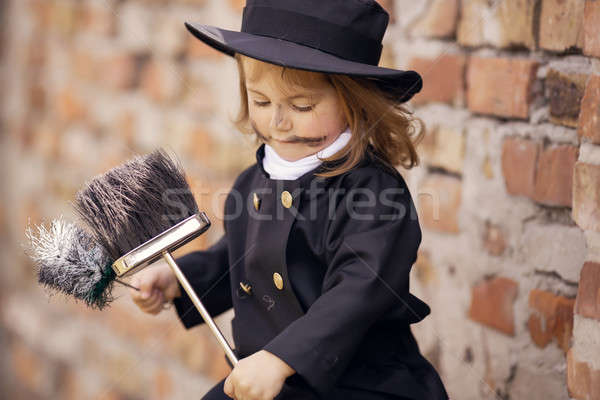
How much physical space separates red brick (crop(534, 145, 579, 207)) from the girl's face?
277 mm

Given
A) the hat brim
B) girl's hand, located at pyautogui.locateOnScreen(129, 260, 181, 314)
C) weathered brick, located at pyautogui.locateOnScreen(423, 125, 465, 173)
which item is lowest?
girl's hand, located at pyautogui.locateOnScreen(129, 260, 181, 314)

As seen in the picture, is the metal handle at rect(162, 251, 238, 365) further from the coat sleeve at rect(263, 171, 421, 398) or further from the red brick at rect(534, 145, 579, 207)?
the red brick at rect(534, 145, 579, 207)

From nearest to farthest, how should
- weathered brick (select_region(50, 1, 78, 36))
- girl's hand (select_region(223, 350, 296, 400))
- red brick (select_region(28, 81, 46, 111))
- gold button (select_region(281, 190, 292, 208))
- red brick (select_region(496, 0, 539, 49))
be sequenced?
girl's hand (select_region(223, 350, 296, 400)) → gold button (select_region(281, 190, 292, 208)) → red brick (select_region(496, 0, 539, 49)) → weathered brick (select_region(50, 1, 78, 36)) → red brick (select_region(28, 81, 46, 111))

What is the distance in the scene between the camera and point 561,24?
86cm

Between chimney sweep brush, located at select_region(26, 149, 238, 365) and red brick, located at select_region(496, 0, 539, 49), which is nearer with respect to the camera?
chimney sweep brush, located at select_region(26, 149, 238, 365)

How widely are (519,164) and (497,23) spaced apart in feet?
0.63

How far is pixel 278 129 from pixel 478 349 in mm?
460

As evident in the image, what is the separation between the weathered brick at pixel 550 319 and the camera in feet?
2.87

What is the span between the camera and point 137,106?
1591 mm

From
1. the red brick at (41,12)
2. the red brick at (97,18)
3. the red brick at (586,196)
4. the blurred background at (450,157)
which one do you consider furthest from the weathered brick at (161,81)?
the red brick at (586,196)

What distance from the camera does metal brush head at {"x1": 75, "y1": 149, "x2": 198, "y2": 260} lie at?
2.55 ft

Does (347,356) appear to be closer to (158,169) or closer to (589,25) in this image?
(158,169)

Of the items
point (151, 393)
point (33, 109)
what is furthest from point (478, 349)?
point (33, 109)

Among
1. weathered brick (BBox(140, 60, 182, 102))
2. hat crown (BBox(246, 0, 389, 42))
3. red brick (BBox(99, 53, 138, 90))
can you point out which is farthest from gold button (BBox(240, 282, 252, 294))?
red brick (BBox(99, 53, 138, 90))
